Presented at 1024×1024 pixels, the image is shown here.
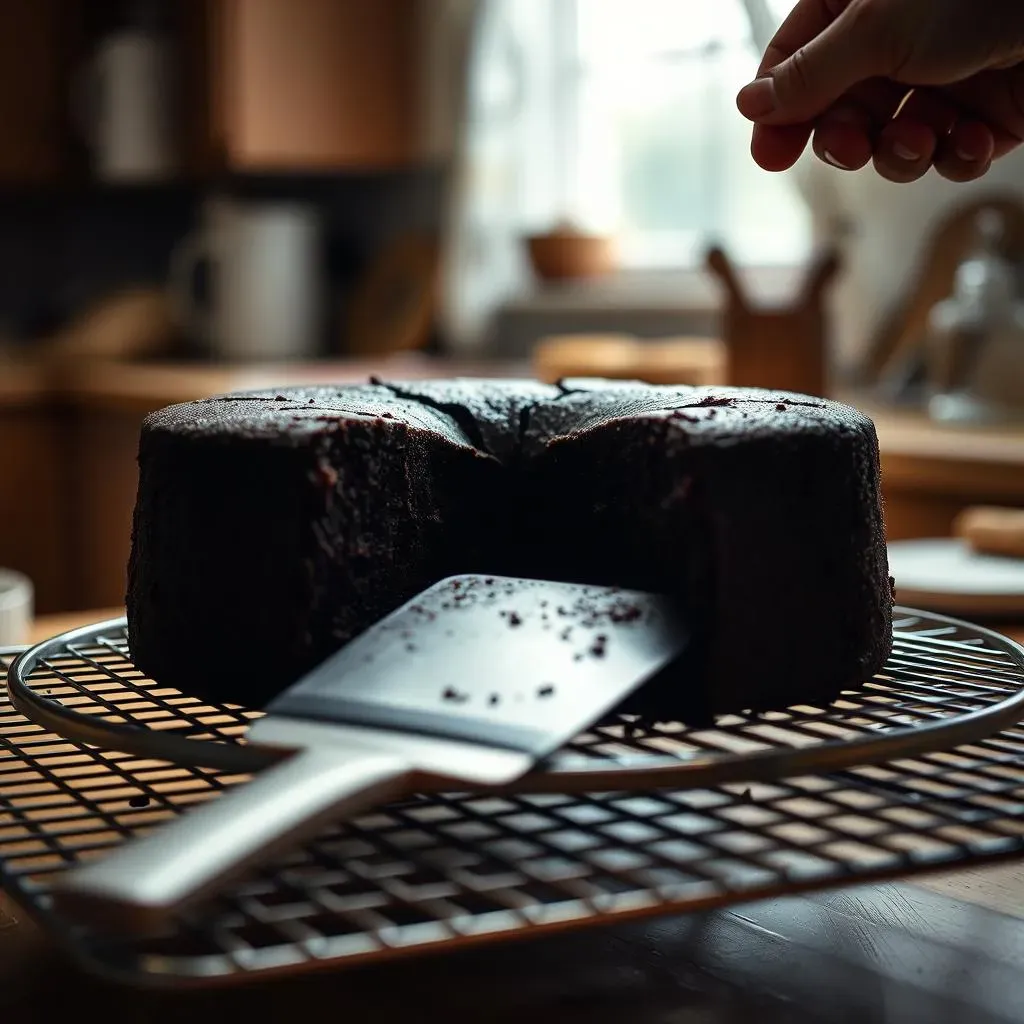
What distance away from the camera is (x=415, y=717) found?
564 millimetres

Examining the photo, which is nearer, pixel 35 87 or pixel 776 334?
pixel 776 334

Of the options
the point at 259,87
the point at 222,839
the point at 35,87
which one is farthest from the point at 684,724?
the point at 35,87

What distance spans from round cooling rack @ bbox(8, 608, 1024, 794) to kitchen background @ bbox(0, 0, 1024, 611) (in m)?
1.60

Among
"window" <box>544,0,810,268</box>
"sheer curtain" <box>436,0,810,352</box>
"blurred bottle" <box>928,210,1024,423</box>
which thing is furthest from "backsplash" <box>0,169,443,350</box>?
"blurred bottle" <box>928,210,1024,423</box>

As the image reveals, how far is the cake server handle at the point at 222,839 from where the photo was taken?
42 cm

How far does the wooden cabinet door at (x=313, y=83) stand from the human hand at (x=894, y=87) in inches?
99.6

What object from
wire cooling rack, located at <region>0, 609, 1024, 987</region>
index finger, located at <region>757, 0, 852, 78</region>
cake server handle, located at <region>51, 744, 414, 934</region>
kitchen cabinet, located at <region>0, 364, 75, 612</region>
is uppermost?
index finger, located at <region>757, 0, 852, 78</region>

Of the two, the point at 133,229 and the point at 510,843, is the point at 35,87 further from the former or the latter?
the point at 510,843

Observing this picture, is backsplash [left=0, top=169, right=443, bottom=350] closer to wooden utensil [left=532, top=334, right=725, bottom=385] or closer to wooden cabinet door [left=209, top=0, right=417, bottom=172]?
wooden cabinet door [left=209, top=0, right=417, bottom=172]

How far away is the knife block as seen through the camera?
1928mm

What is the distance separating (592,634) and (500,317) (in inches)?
107

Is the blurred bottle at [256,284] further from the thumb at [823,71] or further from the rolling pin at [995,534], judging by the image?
the thumb at [823,71]

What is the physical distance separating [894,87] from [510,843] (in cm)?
50

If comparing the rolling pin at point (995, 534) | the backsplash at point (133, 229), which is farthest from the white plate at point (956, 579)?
the backsplash at point (133, 229)
